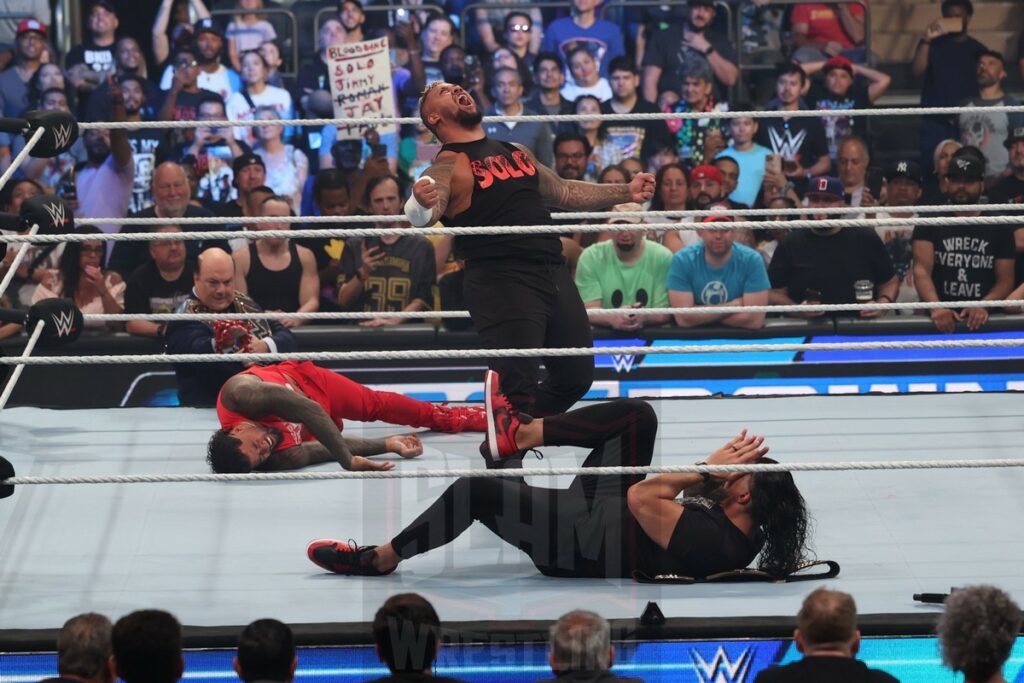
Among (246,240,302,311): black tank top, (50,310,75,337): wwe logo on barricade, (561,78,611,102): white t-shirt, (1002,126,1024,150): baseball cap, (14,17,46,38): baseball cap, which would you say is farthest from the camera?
(14,17,46,38): baseball cap

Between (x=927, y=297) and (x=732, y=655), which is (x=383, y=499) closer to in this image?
(x=732, y=655)

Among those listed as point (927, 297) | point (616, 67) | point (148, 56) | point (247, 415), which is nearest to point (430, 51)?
point (616, 67)

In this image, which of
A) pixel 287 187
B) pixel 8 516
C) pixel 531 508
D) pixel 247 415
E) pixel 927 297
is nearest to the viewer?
pixel 531 508

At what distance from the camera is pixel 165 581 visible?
3738 mm

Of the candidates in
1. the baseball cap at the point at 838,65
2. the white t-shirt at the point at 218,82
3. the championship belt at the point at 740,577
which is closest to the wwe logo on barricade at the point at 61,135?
the championship belt at the point at 740,577

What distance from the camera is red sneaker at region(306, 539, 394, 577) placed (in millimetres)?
3766

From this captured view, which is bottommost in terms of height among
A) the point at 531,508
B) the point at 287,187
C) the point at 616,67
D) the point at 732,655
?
the point at 732,655

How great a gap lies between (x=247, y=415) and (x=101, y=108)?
3656mm

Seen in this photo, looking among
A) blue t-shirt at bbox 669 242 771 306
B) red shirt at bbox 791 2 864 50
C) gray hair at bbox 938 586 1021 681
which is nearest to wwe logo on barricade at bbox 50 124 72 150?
gray hair at bbox 938 586 1021 681

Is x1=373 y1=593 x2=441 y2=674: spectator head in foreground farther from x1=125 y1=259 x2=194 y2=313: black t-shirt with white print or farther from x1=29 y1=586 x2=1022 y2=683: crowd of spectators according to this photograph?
x1=125 y1=259 x2=194 y2=313: black t-shirt with white print

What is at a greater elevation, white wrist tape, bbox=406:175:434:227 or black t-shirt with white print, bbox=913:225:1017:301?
white wrist tape, bbox=406:175:434:227

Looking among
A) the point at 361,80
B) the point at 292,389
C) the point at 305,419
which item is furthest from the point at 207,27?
the point at 305,419

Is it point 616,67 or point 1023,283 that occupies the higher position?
point 616,67

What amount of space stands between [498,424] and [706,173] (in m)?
3.01
